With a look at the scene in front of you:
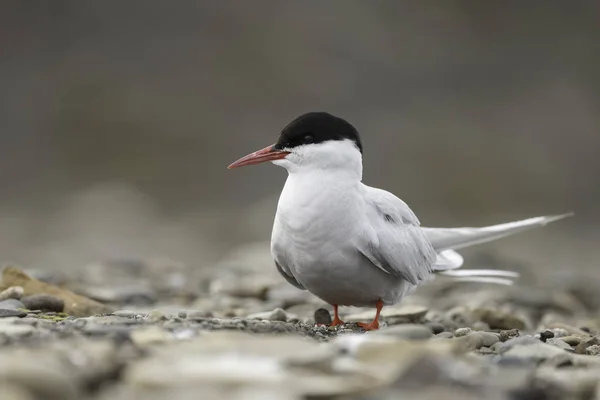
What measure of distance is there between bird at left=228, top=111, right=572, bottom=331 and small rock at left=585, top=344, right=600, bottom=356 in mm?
861

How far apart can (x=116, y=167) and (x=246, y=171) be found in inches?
102

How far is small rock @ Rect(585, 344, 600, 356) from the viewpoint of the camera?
3.79 m

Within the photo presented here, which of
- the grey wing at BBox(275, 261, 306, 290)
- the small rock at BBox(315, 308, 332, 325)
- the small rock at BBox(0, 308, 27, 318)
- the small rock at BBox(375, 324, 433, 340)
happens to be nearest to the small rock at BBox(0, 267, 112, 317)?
the small rock at BBox(0, 308, 27, 318)

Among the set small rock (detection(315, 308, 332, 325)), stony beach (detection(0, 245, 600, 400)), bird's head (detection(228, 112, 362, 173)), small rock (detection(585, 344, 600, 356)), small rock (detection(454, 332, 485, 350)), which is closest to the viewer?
stony beach (detection(0, 245, 600, 400))

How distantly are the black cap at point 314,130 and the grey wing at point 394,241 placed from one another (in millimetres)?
331

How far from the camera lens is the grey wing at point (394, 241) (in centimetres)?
412

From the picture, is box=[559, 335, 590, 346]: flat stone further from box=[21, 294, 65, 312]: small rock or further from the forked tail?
box=[21, 294, 65, 312]: small rock

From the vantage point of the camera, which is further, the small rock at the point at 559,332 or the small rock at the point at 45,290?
the small rock at the point at 45,290

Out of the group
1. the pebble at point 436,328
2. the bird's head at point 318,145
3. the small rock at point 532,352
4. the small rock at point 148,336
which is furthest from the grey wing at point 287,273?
the small rock at point 148,336

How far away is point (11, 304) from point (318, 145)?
153 centimetres

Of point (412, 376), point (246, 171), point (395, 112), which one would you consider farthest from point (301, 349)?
point (395, 112)

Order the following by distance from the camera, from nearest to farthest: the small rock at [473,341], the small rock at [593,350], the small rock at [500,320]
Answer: the small rock at [473,341] → the small rock at [593,350] → the small rock at [500,320]

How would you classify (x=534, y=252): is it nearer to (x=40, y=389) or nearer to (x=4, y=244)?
(x=4, y=244)

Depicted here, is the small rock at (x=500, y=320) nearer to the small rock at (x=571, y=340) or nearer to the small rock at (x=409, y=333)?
the small rock at (x=571, y=340)
